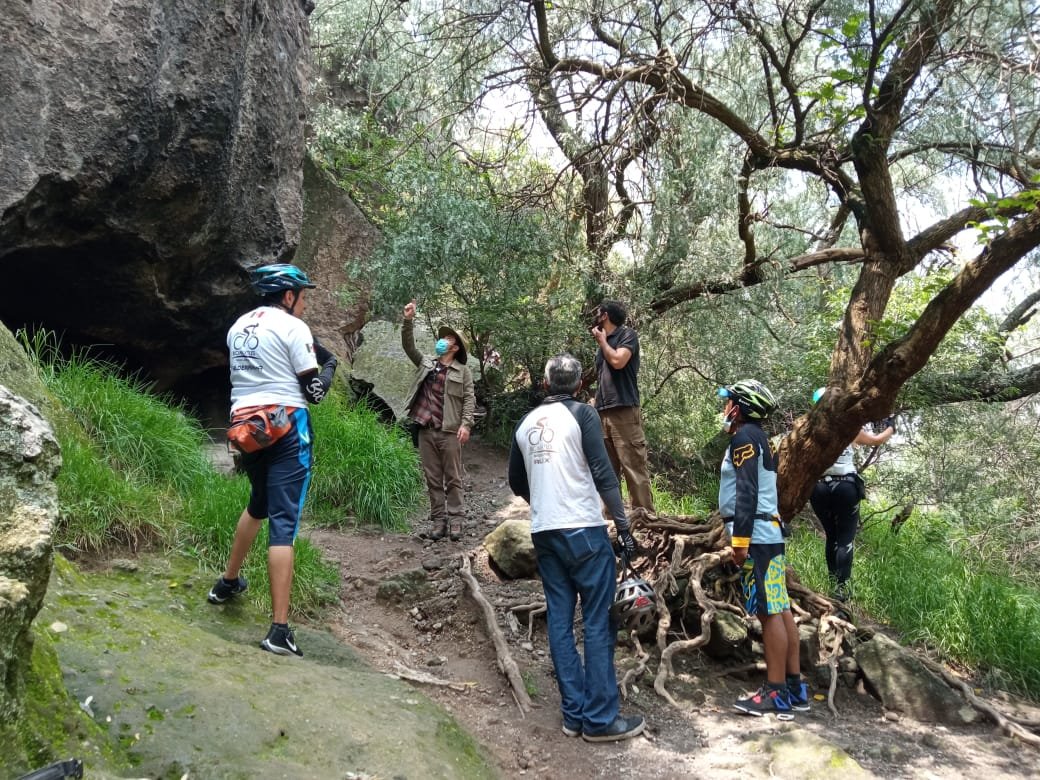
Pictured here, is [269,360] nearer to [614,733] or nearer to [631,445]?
[614,733]

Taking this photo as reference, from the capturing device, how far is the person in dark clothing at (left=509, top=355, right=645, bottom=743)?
3832 millimetres

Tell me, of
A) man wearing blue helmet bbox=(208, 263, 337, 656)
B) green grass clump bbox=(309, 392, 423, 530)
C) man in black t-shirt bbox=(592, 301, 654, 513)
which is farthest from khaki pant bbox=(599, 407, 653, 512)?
man wearing blue helmet bbox=(208, 263, 337, 656)

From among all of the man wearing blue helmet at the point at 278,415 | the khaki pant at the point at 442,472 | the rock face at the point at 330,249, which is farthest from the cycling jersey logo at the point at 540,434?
the rock face at the point at 330,249

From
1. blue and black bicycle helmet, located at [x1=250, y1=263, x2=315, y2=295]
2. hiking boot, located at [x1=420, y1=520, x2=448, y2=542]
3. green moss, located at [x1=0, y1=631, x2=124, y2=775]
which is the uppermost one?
blue and black bicycle helmet, located at [x1=250, y1=263, x2=315, y2=295]

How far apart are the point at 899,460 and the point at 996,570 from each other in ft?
8.13

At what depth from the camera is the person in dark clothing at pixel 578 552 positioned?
12.6ft

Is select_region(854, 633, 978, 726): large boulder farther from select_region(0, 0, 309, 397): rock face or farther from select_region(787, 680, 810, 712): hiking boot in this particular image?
select_region(0, 0, 309, 397): rock face

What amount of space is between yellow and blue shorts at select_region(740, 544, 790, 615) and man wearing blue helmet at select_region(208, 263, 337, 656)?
8.33 feet

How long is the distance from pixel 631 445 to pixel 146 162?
435 centimetres

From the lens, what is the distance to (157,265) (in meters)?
6.34

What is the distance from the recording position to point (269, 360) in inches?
147

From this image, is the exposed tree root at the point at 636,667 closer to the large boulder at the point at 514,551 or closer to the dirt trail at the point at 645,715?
the dirt trail at the point at 645,715

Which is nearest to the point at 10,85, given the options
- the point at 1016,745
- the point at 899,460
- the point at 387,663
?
the point at 387,663

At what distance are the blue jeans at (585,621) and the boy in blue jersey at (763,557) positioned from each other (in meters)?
0.92
